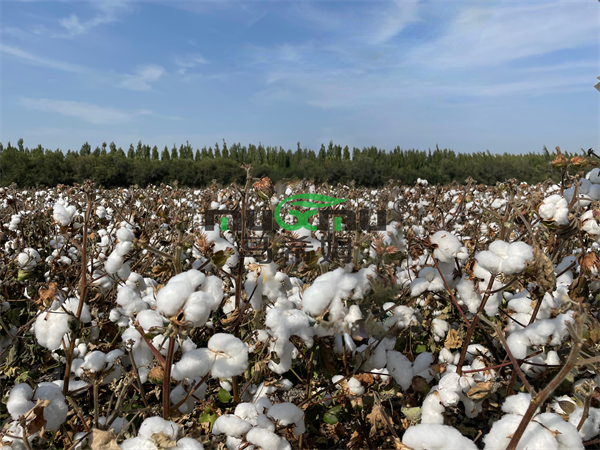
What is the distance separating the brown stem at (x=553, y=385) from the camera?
758 mm

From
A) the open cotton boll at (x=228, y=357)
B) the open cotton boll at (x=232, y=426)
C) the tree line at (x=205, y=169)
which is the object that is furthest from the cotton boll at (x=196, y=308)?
the tree line at (x=205, y=169)

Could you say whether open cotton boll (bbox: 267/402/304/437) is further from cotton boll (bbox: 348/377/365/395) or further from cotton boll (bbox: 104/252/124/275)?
cotton boll (bbox: 104/252/124/275)

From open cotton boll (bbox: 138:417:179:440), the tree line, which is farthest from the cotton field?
the tree line

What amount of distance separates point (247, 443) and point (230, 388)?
60 centimetres

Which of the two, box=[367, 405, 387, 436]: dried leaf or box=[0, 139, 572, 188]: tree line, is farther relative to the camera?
box=[0, 139, 572, 188]: tree line

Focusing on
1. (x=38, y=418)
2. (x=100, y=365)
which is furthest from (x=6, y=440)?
Result: (x=100, y=365)

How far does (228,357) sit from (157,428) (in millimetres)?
241

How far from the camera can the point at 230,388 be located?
181cm

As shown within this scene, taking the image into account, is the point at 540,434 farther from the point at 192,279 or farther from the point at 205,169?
the point at 205,169

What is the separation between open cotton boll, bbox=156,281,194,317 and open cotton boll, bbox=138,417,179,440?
0.91 ft

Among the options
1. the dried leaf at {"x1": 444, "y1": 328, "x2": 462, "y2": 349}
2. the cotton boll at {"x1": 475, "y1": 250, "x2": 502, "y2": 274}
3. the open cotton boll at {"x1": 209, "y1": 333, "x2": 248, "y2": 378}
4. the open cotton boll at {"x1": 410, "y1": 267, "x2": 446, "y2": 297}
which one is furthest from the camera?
the dried leaf at {"x1": 444, "y1": 328, "x2": 462, "y2": 349}

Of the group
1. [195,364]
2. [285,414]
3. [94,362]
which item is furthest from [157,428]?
[94,362]

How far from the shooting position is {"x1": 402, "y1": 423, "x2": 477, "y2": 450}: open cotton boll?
36.4 inches

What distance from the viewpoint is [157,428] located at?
1.02 meters
